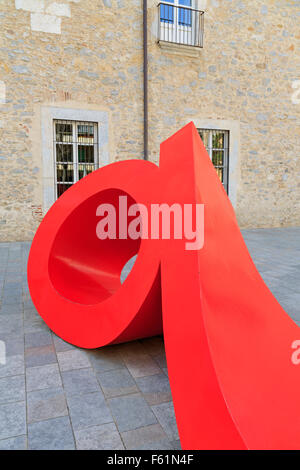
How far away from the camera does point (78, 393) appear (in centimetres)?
235

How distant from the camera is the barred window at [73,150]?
8805mm

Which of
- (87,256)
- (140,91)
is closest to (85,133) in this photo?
(140,91)

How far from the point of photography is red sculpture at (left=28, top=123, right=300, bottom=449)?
1572mm

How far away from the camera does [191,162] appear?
218 cm

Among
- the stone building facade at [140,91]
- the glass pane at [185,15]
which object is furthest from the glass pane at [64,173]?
the glass pane at [185,15]

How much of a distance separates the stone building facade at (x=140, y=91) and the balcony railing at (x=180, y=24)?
2.0 inches

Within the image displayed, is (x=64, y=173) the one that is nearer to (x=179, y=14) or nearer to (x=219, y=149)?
(x=219, y=149)

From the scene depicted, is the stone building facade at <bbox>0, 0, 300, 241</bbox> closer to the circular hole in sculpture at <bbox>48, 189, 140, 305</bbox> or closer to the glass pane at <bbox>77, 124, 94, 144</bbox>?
the glass pane at <bbox>77, 124, 94, 144</bbox>

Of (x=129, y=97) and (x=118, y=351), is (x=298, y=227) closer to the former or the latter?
(x=129, y=97)

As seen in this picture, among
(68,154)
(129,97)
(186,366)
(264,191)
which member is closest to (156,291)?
(186,366)

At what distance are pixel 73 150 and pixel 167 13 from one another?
4472 mm

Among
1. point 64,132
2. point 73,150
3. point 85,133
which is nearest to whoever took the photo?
point 64,132

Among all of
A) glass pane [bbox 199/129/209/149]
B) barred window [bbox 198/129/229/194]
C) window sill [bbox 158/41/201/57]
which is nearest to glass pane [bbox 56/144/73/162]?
window sill [bbox 158/41/201/57]
